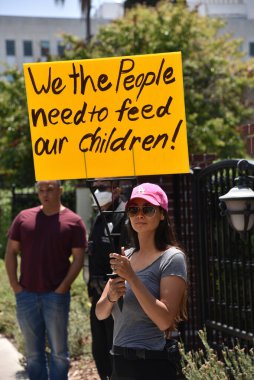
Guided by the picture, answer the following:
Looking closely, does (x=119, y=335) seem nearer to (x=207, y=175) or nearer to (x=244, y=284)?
(x=244, y=284)

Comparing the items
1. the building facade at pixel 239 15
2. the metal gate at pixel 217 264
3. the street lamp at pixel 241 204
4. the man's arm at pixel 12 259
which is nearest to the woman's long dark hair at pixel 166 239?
the street lamp at pixel 241 204

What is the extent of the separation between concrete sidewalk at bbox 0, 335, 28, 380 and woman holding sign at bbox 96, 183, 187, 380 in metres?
3.89

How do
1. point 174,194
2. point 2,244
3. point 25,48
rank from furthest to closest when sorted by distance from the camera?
point 25,48 → point 2,244 → point 174,194

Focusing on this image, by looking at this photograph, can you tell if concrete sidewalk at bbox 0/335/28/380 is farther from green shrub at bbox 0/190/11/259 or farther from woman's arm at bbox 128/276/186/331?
green shrub at bbox 0/190/11/259

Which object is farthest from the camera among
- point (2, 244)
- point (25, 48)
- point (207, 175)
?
point (25, 48)

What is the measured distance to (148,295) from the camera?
3744 mm

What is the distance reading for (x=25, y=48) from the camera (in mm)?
56406

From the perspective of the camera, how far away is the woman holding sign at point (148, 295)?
12.5ft

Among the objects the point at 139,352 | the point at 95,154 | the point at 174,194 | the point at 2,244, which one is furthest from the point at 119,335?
the point at 2,244

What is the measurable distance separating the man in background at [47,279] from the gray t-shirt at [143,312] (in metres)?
2.65

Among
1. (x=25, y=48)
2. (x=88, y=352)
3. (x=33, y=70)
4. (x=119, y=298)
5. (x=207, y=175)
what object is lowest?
(x=88, y=352)

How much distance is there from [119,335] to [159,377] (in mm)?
285

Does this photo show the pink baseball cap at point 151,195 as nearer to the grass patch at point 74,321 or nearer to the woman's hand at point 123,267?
the woman's hand at point 123,267

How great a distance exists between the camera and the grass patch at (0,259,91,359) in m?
8.16
